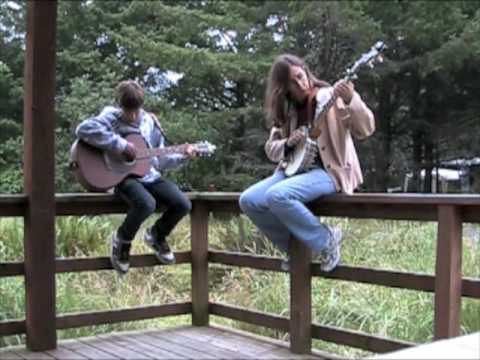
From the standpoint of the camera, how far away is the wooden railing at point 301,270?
2797 millimetres

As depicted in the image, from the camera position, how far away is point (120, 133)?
3648mm

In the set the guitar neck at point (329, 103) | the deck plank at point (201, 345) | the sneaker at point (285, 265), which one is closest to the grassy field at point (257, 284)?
the deck plank at point (201, 345)

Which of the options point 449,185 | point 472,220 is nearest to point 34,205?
point 472,220

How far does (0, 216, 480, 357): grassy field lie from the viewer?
4.36 meters

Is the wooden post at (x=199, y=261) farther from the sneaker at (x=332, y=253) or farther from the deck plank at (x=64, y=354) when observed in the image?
the sneaker at (x=332, y=253)

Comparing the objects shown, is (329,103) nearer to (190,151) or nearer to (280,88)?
(280,88)

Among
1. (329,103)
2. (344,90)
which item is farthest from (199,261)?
(344,90)

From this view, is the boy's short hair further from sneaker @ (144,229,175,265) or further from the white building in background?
the white building in background

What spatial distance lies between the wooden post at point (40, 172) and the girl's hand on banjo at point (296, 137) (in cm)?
118

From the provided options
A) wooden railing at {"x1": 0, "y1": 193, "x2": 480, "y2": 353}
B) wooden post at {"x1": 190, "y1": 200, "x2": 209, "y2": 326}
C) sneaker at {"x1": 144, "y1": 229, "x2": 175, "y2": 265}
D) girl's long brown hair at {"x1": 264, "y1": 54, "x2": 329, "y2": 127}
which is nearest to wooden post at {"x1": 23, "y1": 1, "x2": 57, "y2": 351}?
wooden railing at {"x1": 0, "y1": 193, "x2": 480, "y2": 353}

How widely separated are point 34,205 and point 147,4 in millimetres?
8512

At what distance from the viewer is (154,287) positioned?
566cm

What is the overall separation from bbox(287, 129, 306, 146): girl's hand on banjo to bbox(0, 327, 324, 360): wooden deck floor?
3.39 ft

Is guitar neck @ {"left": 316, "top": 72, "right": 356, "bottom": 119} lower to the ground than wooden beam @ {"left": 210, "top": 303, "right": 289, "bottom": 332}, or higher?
higher
